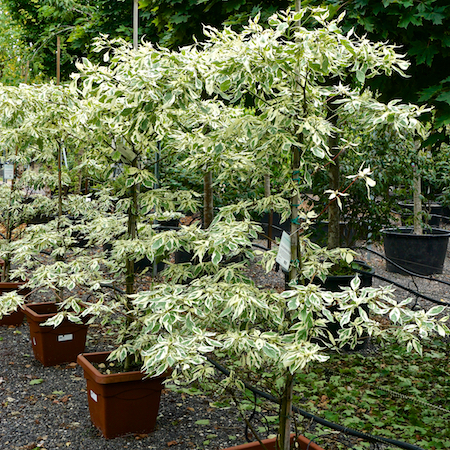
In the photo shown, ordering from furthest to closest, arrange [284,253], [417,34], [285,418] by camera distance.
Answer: [417,34]
[285,418]
[284,253]

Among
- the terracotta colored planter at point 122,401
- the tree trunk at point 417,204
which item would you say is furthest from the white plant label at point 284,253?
the tree trunk at point 417,204

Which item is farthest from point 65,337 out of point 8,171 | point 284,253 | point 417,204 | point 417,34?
point 417,204

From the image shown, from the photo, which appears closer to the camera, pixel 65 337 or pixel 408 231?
pixel 65 337

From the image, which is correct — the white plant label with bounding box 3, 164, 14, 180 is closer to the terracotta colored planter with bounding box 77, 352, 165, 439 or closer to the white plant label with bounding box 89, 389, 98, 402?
the terracotta colored planter with bounding box 77, 352, 165, 439

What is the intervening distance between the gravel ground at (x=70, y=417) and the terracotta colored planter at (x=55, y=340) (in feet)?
0.23

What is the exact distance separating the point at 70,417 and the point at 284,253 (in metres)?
1.96

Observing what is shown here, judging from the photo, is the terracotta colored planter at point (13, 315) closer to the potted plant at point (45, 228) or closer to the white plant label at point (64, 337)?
the potted plant at point (45, 228)

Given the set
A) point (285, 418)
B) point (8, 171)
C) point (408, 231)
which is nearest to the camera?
point (285, 418)

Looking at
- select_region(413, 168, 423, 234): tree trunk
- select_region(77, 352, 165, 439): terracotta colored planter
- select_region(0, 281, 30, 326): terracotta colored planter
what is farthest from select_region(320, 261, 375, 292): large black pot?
select_region(0, 281, 30, 326): terracotta colored planter

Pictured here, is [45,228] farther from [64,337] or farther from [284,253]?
[284,253]

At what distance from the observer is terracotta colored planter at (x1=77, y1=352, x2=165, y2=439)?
262 cm

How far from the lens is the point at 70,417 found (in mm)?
2939

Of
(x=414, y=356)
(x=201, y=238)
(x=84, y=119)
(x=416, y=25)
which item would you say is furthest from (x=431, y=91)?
(x=414, y=356)

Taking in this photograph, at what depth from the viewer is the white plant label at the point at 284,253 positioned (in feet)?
5.66
